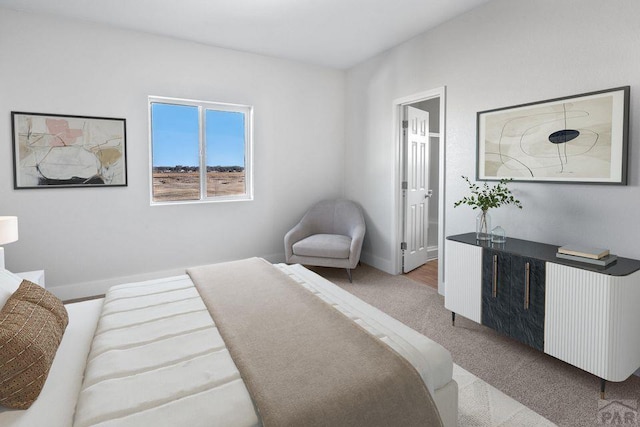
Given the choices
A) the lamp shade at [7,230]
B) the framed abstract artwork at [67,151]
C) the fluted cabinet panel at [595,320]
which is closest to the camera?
the fluted cabinet panel at [595,320]

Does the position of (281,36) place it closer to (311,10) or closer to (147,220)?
(311,10)

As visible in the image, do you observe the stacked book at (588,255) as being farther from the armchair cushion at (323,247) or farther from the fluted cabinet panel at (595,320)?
the armchair cushion at (323,247)

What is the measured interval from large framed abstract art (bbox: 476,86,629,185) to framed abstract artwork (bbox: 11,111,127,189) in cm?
352

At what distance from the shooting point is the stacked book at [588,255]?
2066 mm

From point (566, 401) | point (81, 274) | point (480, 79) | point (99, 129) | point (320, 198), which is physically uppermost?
point (480, 79)

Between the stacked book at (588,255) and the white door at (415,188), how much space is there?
216 cm

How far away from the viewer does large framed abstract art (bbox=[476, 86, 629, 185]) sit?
225 cm

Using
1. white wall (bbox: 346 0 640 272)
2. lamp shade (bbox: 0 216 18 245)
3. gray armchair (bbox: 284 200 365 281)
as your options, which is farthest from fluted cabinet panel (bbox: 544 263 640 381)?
lamp shade (bbox: 0 216 18 245)

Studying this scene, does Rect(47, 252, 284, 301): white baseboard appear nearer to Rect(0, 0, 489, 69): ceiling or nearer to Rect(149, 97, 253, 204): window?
Rect(149, 97, 253, 204): window

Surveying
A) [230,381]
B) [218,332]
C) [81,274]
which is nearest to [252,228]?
[81,274]

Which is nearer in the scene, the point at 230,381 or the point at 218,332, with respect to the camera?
the point at 230,381

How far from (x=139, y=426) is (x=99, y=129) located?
10.8 feet

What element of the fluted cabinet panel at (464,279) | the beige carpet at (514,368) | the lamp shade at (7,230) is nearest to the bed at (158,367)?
the beige carpet at (514,368)

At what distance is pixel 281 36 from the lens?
12.3ft
